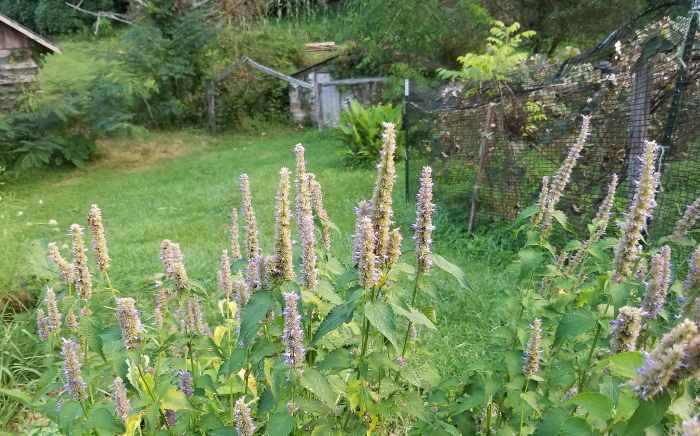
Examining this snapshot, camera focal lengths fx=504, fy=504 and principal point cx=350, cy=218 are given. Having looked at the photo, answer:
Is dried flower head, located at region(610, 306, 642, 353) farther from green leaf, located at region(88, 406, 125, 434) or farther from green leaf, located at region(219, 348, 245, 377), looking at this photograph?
green leaf, located at region(88, 406, 125, 434)

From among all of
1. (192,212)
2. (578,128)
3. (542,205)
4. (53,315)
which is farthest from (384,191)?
(192,212)

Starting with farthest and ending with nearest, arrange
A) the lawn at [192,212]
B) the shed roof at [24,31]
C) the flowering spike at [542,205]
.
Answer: the shed roof at [24,31]
the lawn at [192,212]
the flowering spike at [542,205]

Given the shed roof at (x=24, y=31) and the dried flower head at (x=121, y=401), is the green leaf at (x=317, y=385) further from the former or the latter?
the shed roof at (x=24, y=31)

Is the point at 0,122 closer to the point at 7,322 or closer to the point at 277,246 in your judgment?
the point at 7,322

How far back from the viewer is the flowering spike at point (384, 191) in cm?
134

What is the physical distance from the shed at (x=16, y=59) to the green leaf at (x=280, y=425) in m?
12.1

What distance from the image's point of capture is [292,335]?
1358mm

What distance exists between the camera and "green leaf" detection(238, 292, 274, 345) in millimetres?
1378

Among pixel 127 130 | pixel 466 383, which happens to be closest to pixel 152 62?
pixel 127 130

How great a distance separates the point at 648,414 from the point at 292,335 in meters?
0.84

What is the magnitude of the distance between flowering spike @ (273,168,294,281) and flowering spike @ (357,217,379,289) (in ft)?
0.77

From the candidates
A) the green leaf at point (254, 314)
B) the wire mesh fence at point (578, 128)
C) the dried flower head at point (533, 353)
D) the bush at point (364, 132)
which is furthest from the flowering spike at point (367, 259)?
the bush at point (364, 132)

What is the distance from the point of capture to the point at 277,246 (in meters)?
1.48

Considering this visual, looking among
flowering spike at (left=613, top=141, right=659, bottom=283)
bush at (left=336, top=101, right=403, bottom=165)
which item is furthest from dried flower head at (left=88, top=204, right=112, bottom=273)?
bush at (left=336, top=101, right=403, bottom=165)
